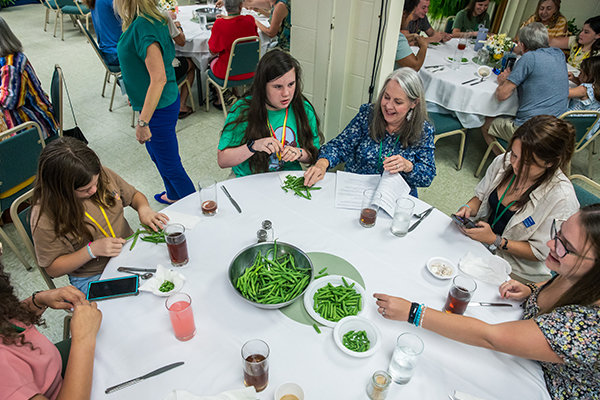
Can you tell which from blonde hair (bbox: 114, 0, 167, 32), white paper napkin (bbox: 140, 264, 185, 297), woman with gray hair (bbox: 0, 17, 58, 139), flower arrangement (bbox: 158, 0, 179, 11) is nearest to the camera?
white paper napkin (bbox: 140, 264, 185, 297)

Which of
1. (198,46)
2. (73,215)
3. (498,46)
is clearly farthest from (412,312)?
(198,46)

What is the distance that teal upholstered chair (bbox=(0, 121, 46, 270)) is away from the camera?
222cm

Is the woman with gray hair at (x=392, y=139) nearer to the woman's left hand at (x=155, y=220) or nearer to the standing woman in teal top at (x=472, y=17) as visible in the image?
the woman's left hand at (x=155, y=220)

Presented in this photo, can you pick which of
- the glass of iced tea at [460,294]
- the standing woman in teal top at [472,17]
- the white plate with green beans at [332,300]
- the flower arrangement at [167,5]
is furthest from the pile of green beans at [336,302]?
the standing woman in teal top at [472,17]

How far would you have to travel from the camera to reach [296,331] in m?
1.29

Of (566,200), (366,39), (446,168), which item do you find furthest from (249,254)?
(446,168)

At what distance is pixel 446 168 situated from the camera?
399 cm

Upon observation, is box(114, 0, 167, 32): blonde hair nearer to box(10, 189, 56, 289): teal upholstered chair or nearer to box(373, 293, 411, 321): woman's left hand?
box(10, 189, 56, 289): teal upholstered chair

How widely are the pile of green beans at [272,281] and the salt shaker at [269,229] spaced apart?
0.18m

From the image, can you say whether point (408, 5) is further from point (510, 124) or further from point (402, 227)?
point (402, 227)

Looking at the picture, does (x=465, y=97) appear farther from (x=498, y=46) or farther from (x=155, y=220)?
(x=155, y=220)

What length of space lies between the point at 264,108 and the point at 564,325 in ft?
6.02

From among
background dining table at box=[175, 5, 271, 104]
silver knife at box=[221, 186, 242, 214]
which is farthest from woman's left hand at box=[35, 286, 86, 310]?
background dining table at box=[175, 5, 271, 104]

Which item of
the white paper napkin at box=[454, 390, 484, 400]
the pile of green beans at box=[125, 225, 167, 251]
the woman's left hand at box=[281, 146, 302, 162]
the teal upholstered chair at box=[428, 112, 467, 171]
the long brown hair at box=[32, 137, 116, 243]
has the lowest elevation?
the teal upholstered chair at box=[428, 112, 467, 171]
